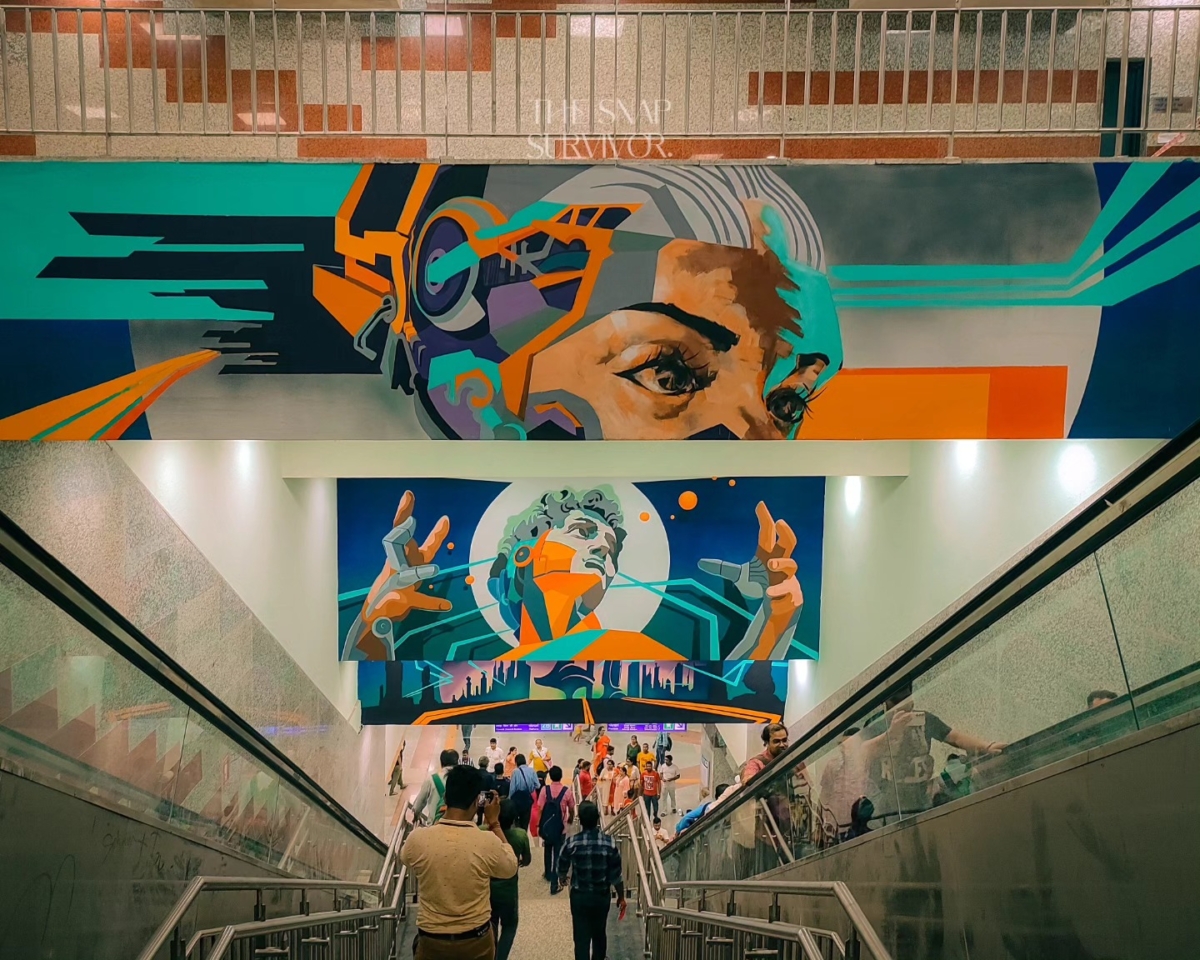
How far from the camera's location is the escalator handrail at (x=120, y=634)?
2658 millimetres

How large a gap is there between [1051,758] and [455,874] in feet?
6.83

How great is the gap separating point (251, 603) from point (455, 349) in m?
4.25

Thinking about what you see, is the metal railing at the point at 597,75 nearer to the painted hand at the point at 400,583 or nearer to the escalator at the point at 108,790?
the painted hand at the point at 400,583

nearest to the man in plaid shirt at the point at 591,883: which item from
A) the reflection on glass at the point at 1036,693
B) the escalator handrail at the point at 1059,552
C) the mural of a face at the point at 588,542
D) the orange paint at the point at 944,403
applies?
the reflection on glass at the point at 1036,693

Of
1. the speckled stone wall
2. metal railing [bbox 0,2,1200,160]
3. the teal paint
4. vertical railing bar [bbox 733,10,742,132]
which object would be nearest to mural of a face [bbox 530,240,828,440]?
vertical railing bar [bbox 733,10,742,132]

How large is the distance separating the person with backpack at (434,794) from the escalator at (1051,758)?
3521 mm

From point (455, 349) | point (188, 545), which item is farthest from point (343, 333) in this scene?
point (188, 545)

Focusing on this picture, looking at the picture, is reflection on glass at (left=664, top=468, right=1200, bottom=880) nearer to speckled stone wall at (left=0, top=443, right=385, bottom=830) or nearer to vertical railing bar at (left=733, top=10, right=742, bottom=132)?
vertical railing bar at (left=733, top=10, right=742, bottom=132)

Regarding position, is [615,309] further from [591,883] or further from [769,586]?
[769,586]

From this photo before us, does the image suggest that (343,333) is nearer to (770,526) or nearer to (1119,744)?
(1119,744)

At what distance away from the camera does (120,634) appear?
338 cm

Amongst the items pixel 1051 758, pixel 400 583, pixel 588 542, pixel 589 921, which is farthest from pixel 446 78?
pixel 400 583

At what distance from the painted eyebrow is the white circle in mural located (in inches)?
231

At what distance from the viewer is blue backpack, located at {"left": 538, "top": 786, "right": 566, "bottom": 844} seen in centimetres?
955
